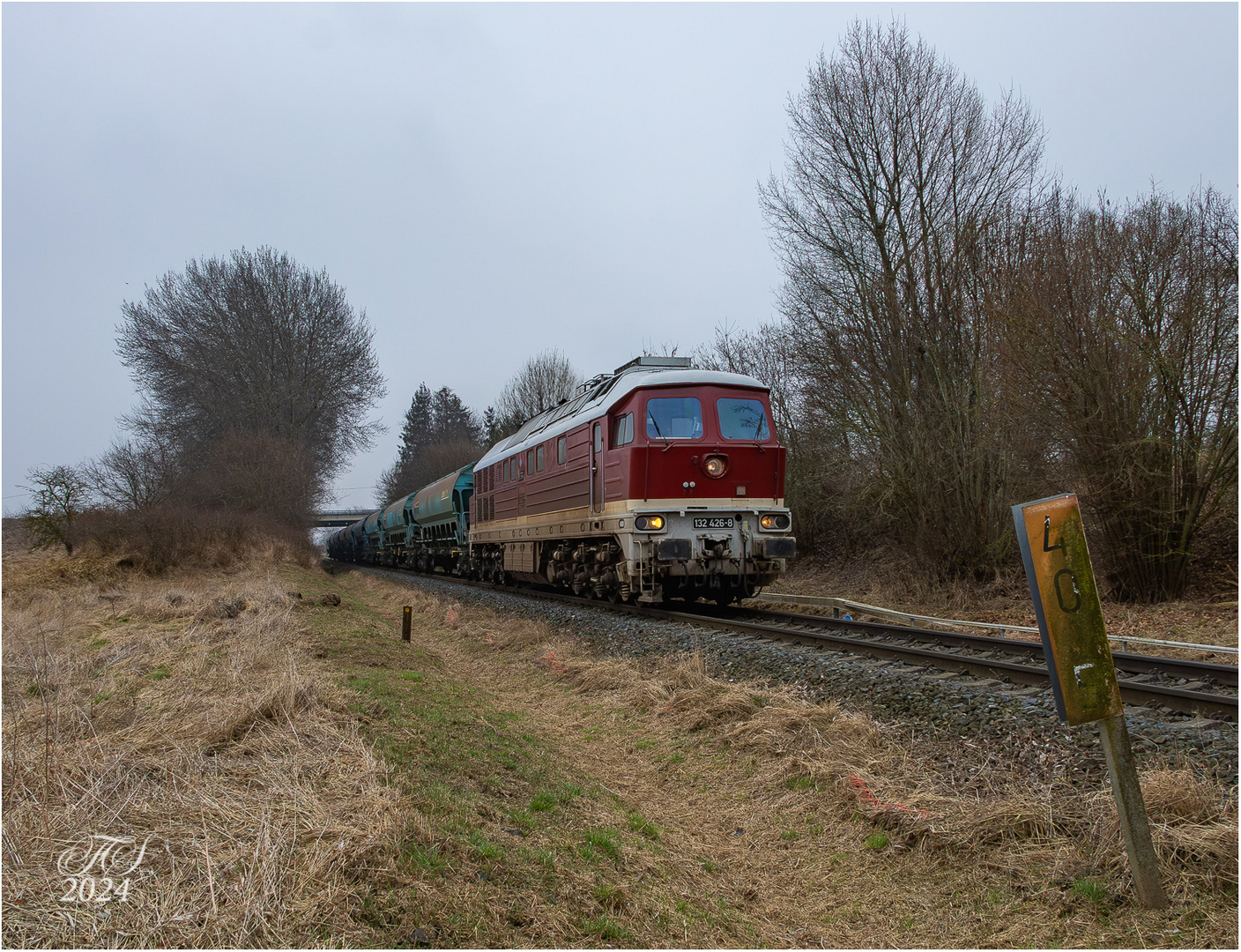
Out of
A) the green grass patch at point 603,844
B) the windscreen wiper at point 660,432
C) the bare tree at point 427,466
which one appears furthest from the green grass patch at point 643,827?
the bare tree at point 427,466

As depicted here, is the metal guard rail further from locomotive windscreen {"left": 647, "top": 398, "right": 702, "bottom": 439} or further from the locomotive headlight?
locomotive windscreen {"left": 647, "top": 398, "right": 702, "bottom": 439}

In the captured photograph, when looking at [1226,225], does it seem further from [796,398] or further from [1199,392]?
[796,398]

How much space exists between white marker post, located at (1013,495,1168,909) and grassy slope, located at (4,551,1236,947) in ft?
0.91

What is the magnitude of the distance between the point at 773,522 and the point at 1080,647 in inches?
324

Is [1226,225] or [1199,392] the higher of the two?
[1226,225]

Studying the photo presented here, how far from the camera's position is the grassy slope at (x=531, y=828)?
9.18ft

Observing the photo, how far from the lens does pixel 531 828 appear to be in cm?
400

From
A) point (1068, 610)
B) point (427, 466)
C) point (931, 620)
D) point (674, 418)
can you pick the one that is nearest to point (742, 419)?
point (674, 418)

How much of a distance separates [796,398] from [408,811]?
62.1 feet

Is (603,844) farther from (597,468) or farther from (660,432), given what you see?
(597,468)

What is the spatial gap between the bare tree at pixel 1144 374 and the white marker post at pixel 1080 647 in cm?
864

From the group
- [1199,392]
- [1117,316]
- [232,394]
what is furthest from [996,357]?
[232,394]

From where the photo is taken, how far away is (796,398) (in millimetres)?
21234

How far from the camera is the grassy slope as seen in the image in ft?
9.18
